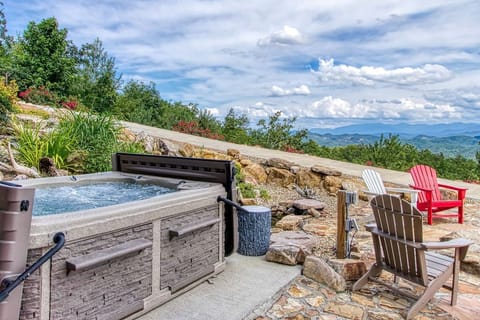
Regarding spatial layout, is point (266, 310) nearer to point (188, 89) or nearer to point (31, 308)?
point (31, 308)

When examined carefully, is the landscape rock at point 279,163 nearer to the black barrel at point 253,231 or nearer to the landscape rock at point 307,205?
the landscape rock at point 307,205

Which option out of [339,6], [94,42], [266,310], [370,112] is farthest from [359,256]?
[94,42]

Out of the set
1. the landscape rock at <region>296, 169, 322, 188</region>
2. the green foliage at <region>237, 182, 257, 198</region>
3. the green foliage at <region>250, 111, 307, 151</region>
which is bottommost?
the green foliage at <region>237, 182, 257, 198</region>

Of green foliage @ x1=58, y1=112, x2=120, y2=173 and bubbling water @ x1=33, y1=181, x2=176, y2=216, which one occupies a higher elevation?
green foliage @ x1=58, y1=112, x2=120, y2=173

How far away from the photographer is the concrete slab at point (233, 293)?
2785 millimetres

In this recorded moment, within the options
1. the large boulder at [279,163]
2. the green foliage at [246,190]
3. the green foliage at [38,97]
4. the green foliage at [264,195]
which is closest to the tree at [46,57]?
the green foliage at [38,97]

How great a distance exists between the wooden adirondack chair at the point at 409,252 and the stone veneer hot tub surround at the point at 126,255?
4.70 feet

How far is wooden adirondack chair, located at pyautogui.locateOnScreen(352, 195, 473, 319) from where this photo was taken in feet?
9.41

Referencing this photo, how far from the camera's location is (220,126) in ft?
47.4

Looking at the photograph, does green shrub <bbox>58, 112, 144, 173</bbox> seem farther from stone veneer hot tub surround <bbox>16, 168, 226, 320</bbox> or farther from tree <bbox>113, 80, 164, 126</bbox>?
tree <bbox>113, 80, 164, 126</bbox>

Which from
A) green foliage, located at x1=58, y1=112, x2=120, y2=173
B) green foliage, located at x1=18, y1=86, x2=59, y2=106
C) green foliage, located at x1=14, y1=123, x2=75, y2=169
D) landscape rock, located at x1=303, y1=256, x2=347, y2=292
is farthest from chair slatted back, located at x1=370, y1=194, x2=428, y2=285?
green foliage, located at x1=18, y1=86, x2=59, y2=106

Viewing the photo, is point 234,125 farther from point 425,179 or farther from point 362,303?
point 362,303

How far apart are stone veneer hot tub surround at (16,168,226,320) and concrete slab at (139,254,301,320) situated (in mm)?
91

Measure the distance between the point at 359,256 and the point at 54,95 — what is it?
1226 centimetres
